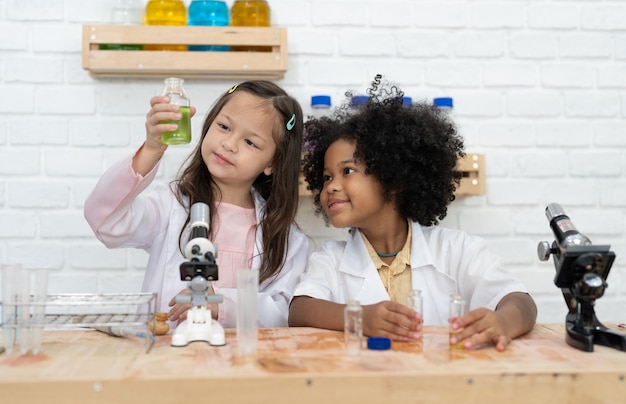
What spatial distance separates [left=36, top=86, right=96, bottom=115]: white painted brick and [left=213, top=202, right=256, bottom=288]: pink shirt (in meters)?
0.60

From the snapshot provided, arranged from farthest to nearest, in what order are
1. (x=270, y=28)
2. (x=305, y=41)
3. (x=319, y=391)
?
(x=305, y=41) < (x=270, y=28) < (x=319, y=391)

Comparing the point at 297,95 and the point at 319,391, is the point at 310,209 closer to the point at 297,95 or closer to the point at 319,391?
the point at 297,95

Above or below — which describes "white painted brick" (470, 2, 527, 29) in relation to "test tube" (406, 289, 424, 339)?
above

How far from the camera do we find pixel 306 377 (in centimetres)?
108

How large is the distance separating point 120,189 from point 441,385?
0.98 metres

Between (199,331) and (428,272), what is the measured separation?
78cm

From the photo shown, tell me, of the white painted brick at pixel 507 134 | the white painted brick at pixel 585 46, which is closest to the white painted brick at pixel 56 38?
the white painted brick at pixel 507 134

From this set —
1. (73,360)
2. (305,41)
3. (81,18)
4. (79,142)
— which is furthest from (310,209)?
(73,360)

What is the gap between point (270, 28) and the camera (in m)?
2.23

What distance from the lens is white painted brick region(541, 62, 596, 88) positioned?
97.6 inches

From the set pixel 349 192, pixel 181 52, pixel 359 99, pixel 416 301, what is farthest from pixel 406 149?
pixel 181 52

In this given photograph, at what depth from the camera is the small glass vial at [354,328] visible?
1.29 meters

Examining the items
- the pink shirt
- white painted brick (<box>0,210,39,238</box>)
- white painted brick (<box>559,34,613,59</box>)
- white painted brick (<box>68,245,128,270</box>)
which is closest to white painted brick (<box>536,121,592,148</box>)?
white painted brick (<box>559,34,613,59</box>)

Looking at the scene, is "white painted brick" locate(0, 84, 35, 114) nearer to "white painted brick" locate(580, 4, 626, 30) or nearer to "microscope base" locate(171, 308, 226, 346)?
"microscope base" locate(171, 308, 226, 346)
